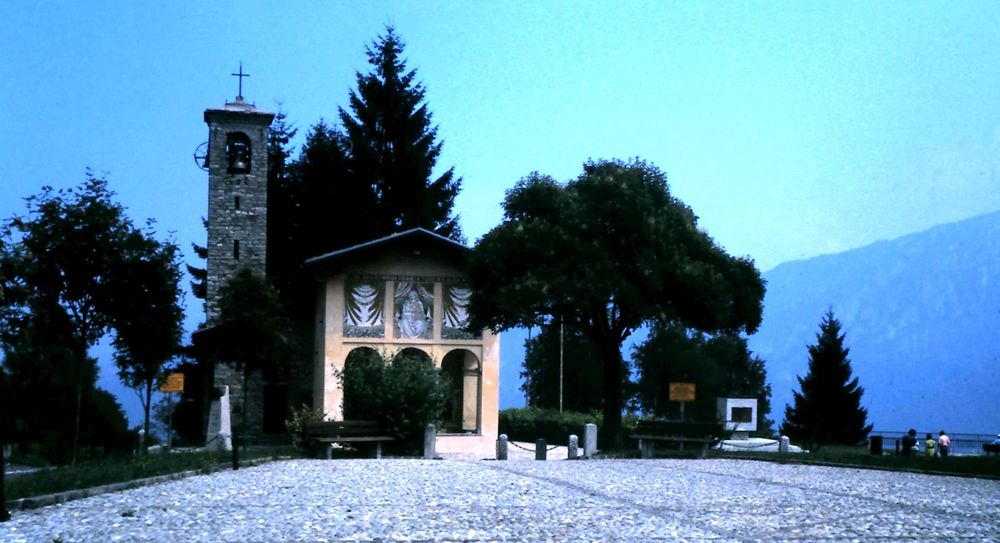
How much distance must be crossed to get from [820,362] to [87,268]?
122ft

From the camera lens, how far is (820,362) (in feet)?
172

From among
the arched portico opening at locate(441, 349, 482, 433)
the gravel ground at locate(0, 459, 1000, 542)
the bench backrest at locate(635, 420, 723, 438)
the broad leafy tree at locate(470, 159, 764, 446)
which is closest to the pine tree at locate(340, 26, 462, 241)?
the arched portico opening at locate(441, 349, 482, 433)

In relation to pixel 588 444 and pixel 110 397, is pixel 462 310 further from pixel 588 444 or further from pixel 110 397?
pixel 110 397

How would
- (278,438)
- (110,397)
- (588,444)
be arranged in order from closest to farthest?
(110,397) → (588,444) → (278,438)

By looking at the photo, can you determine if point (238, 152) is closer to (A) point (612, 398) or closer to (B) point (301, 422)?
(B) point (301, 422)

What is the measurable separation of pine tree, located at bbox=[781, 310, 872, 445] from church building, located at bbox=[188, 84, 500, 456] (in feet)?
57.7

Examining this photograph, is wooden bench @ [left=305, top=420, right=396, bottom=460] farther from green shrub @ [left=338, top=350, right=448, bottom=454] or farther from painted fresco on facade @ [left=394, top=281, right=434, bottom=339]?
painted fresco on facade @ [left=394, top=281, right=434, bottom=339]

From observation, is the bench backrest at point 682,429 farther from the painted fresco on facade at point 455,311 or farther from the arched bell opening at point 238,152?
the arched bell opening at point 238,152

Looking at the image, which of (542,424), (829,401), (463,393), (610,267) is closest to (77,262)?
(610,267)

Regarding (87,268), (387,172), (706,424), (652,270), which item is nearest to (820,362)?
(387,172)

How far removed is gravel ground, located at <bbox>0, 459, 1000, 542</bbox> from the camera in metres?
9.05

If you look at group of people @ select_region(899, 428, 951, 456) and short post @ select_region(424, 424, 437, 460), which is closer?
short post @ select_region(424, 424, 437, 460)

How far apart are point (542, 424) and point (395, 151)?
43.4ft

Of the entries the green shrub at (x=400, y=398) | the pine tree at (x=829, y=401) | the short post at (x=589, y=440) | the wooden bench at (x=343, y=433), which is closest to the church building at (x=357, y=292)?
the green shrub at (x=400, y=398)
